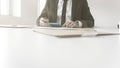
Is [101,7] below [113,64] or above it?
above

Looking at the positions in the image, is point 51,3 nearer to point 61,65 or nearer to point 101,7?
point 101,7

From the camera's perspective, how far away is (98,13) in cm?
250

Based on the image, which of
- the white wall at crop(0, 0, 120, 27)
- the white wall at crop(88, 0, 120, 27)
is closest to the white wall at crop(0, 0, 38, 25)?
the white wall at crop(0, 0, 120, 27)

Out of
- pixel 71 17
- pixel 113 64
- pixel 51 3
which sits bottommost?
pixel 113 64

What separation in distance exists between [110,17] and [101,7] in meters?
0.16

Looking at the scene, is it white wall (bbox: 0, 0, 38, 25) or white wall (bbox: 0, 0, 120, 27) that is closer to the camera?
white wall (bbox: 0, 0, 120, 27)

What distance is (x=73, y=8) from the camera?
6.63 ft

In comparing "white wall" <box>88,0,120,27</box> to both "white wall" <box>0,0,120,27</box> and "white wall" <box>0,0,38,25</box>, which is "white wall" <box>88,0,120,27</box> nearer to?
"white wall" <box>0,0,120,27</box>

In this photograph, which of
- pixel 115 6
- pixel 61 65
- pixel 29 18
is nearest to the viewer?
pixel 61 65

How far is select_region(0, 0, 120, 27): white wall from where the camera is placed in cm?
233

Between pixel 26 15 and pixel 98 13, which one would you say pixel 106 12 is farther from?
pixel 26 15

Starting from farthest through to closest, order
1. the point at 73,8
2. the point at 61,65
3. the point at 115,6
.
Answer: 1. the point at 115,6
2. the point at 73,8
3. the point at 61,65

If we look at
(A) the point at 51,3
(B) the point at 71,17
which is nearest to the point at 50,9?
(A) the point at 51,3

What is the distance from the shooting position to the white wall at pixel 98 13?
7.66ft
